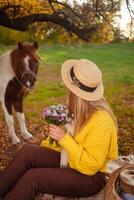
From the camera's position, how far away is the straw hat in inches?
68.1

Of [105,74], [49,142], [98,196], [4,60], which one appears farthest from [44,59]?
[98,196]

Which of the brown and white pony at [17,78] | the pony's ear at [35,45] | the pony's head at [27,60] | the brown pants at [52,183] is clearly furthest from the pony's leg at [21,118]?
the brown pants at [52,183]

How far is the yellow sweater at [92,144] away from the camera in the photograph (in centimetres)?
168

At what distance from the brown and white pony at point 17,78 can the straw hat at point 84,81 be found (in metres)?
1.31

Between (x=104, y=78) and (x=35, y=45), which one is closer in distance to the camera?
(x=35, y=45)

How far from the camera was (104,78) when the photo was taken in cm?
347

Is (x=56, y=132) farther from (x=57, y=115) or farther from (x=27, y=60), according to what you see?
(x=27, y=60)

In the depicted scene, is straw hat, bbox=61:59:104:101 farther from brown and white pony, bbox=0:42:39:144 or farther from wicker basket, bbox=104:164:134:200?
brown and white pony, bbox=0:42:39:144

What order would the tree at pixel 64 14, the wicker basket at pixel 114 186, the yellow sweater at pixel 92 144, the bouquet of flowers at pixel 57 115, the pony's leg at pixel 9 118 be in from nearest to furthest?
the wicker basket at pixel 114 186 < the yellow sweater at pixel 92 144 < the bouquet of flowers at pixel 57 115 < the tree at pixel 64 14 < the pony's leg at pixel 9 118

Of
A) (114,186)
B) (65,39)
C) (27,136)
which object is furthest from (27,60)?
(114,186)

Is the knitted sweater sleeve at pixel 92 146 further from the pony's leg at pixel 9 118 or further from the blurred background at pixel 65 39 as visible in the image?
the pony's leg at pixel 9 118

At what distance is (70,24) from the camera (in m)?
3.31

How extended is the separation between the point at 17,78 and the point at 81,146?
1.68 meters

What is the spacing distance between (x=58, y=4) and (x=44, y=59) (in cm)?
47
